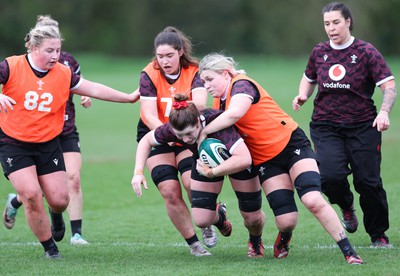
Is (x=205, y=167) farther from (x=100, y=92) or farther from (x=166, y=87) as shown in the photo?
(x=100, y=92)

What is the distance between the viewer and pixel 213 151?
7.16m

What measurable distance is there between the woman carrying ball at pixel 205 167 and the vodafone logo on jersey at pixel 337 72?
4.51 feet

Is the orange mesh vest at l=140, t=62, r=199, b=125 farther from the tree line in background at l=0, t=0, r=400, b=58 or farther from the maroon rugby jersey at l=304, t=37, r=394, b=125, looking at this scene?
the tree line in background at l=0, t=0, r=400, b=58

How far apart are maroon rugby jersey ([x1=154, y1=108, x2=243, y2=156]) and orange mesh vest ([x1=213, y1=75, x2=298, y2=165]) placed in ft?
0.43

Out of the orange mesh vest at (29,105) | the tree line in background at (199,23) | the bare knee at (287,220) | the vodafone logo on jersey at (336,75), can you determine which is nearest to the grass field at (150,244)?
the bare knee at (287,220)

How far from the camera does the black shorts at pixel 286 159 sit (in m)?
7.42

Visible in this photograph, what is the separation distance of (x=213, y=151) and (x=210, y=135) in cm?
19

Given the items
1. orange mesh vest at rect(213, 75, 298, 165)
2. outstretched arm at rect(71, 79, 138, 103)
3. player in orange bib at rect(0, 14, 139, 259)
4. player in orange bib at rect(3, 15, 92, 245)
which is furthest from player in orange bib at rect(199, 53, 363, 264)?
player in orange bib at rect(3, 15, 92, 245)

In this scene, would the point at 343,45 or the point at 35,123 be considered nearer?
the point at 35,123

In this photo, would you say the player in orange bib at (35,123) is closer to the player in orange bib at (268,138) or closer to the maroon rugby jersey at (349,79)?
the player in orange bib at (268,138)

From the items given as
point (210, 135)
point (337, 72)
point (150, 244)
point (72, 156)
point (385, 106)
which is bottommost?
point (150, 244)

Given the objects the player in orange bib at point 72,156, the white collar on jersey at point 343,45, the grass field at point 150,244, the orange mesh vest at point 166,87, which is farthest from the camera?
the player in orange bib at point 72,156

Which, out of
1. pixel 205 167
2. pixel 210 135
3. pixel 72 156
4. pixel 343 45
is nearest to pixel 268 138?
pixel 210 135

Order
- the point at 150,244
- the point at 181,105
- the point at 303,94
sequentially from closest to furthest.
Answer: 1. the point at 181,105
2. the point at 303,94
3. the point at 150,244
